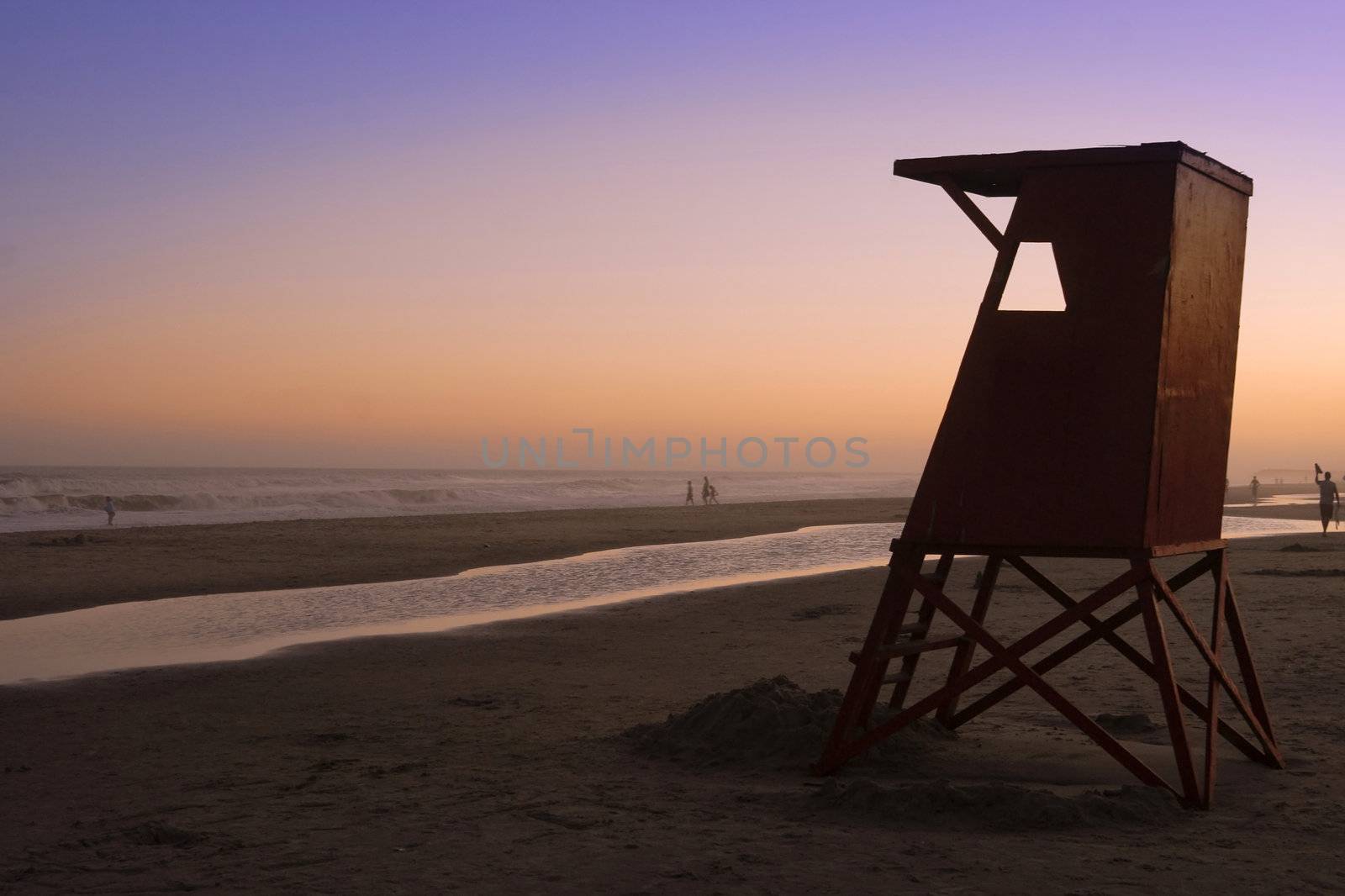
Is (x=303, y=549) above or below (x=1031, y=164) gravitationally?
below

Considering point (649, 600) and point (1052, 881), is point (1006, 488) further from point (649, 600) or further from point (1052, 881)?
point (649, 600)

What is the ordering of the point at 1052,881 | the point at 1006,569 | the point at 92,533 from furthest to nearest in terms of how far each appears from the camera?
the point at 92,533 < the point at 1006,569 < the point at 1052,881

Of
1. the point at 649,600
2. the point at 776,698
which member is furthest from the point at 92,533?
the point at 776,698

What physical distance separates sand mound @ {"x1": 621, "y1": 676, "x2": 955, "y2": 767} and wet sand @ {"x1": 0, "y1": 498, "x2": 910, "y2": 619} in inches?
544

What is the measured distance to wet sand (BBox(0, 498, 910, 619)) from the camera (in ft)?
73.9

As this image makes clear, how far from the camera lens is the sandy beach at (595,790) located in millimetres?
5918

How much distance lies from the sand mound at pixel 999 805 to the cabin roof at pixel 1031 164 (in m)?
3.93

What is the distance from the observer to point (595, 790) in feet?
25.2

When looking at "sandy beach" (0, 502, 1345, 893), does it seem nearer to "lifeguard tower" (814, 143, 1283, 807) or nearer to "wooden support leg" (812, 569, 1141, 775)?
"wooden support leg" (812, 569, 1141, 775)

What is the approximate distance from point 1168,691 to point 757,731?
118 inches

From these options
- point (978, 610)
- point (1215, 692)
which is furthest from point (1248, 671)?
point (978, 610)

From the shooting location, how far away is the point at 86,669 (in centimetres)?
1305

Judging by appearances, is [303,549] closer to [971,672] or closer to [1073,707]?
[971,672]

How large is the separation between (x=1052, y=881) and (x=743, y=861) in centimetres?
153
